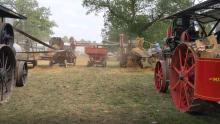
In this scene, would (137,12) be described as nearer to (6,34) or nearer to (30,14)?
(6,34)

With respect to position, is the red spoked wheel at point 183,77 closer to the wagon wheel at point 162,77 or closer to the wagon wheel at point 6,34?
the wagon wheel at point 162,77

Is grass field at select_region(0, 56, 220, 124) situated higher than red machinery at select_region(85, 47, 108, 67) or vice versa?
red machinery at select_region(85, 47, 108, 67)

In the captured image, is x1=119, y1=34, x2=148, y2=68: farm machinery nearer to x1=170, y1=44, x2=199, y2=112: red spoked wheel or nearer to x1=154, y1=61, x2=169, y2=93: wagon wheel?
x1=154, y1=61, x2=169, y2=93: wagon wheel

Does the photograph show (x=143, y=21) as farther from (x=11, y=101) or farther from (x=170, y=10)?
(x=11, y=101)

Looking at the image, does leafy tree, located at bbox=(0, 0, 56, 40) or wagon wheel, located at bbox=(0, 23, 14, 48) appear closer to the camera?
wagon wheel, located at bbox=(0, 23, 14, 48)

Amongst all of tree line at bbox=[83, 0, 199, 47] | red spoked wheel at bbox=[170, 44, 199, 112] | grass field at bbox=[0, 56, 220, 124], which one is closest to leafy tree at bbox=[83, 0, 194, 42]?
tree line at bbox=[83, 0, 199, 47]

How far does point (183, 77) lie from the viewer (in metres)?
8.29

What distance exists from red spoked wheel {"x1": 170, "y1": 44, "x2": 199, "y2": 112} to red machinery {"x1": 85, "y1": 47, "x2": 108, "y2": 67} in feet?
53.1

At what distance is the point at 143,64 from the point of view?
2388 cm

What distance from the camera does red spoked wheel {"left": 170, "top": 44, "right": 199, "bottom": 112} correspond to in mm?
7922

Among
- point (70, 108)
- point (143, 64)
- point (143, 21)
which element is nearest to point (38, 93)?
point (70, 108)

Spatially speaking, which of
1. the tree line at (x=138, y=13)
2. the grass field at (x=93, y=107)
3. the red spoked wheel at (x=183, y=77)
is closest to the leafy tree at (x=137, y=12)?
the tree line at (x=138, y=13)

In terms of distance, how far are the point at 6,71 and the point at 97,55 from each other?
17.6 meters

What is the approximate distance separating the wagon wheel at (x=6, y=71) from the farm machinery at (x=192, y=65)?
3.30 metres
